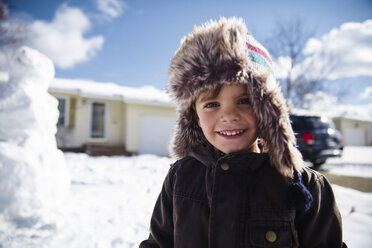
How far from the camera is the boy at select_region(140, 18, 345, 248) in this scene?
113 cm

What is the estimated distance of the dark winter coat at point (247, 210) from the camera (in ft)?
3.68

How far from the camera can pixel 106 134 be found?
13.0 meters

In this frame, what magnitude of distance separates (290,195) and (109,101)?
1346 centimetres

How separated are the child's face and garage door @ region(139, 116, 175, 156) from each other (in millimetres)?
11953

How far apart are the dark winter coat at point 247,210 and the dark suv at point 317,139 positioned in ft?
23.1

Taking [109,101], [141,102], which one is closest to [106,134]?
[109,101]

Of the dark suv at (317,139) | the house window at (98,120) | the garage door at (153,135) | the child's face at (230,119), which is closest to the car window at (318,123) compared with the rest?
the dark suv at (317,139)

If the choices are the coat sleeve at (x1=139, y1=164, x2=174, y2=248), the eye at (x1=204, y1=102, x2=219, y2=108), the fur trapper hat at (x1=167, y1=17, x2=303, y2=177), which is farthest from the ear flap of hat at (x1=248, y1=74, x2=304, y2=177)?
the coat sleeve at (x1=139, y1=164, x2=174, y2=248)

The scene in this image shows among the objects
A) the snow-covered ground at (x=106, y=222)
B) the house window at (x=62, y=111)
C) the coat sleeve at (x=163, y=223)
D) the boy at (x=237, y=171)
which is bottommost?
the snow-covered ground at (x=106, y=222)

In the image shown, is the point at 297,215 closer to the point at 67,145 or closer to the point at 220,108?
the point at 220,108

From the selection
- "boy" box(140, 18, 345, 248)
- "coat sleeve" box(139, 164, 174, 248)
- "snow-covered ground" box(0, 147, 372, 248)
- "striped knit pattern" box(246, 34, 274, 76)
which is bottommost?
"snow-covered ground" box(0, 147, 372, 248)

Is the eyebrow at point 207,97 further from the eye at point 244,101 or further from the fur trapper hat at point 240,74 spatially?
the eye at point 244,101

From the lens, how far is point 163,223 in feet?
4.65

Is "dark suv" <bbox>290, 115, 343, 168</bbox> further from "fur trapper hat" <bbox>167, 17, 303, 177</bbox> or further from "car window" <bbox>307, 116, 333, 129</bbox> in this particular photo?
"fur trapper hat" <bbox>167, 17, 303, 177</bbox>
